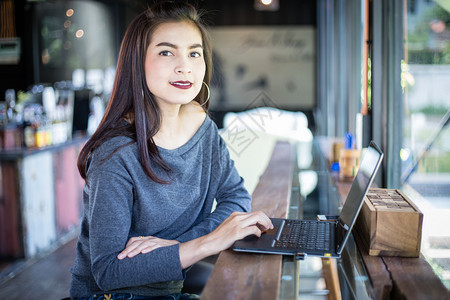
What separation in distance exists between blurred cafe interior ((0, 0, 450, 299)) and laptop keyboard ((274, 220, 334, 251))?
0.17ft

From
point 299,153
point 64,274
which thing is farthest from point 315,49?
point 64,274

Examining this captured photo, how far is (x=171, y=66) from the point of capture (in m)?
1.33

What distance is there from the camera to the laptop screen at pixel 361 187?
1.02m

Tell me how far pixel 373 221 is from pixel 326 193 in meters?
0.74

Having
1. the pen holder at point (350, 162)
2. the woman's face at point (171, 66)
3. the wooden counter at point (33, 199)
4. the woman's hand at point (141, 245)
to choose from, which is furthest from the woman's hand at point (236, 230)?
the wooden counter at point (33, 199)

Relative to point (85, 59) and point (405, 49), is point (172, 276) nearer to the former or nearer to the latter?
point (405, 49)

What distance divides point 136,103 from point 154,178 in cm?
22

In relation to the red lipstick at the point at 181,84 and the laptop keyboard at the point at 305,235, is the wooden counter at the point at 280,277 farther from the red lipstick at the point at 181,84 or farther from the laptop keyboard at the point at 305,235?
the red lipstick at the point at 181,84

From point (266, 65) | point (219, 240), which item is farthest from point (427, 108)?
point (266, 65)

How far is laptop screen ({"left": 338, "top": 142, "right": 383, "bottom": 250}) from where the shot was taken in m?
1.02

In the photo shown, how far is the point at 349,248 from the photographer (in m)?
1.14

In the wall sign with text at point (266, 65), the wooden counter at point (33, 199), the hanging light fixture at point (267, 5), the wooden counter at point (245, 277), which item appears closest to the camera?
the wooden counter at point (245, 277)

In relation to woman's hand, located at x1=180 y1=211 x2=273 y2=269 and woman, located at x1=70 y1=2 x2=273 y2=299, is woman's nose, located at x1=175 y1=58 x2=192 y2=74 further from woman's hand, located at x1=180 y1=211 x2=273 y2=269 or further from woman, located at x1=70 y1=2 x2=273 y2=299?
woman's hand, located at x1=180 y1=211 x2=273 y2=269

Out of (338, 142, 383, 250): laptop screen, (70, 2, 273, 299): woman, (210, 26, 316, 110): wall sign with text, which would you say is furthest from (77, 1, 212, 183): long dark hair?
(210, 26, 316, 110): wall sign with text
